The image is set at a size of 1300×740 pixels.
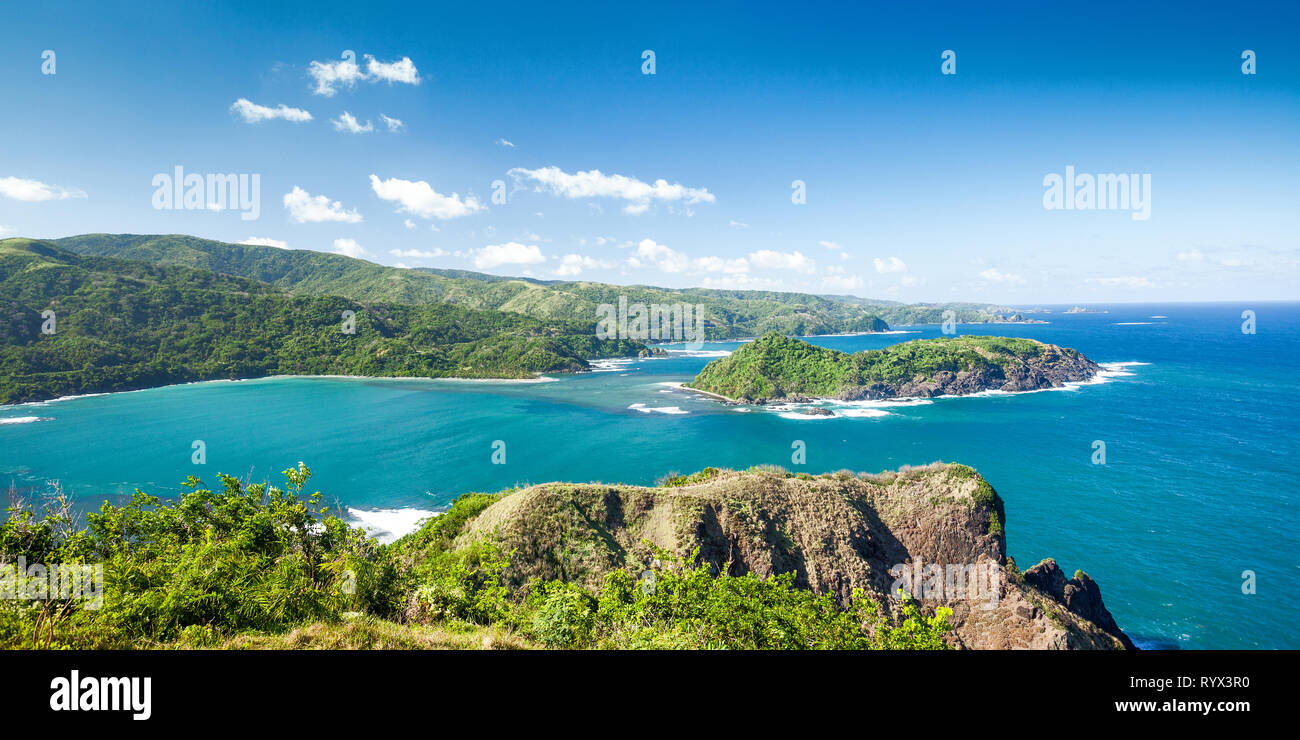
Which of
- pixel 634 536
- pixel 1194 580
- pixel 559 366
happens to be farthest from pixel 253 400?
pixel 1194 580

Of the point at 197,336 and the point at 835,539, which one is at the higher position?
the point at 197,336

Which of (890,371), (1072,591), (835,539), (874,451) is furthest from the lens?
(890,371)

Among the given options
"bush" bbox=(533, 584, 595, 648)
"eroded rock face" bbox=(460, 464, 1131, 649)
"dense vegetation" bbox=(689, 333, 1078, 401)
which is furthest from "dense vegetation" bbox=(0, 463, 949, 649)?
"dense vegetation" bbox=(689, 333, 1078, 401)

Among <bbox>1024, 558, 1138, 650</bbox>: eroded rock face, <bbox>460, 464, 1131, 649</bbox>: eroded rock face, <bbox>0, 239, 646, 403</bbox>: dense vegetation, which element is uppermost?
<bbox>0, 239, 646, 403</bbox>: dense vegetation

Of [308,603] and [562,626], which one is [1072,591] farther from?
[308,603]

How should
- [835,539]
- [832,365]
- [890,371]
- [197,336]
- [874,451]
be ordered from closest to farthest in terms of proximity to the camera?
[835,539] < [874,451] < [890,371] < [832,365] < [197,336]

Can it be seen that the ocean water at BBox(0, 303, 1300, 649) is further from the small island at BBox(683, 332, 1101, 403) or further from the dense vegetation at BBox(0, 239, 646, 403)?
the dense vegetation at BBox(0, 239, 646, 403)

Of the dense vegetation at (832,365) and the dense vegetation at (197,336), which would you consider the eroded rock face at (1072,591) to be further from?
the dense vegetation at (197,336)

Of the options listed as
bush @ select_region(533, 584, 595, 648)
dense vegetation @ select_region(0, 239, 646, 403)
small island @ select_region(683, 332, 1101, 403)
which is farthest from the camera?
dense vegetation @ select_region(0, 239, 646, 403)

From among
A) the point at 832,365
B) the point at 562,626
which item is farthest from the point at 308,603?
the point at 832,365
